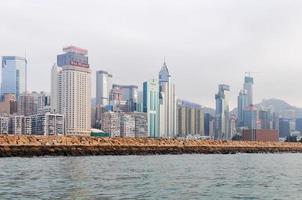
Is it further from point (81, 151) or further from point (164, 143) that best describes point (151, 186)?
point (164, 143)

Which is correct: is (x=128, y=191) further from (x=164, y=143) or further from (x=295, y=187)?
(x=164, y=143)

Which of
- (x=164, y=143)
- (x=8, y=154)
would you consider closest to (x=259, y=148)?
(x=164, y=143)

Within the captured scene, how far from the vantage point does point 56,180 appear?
3500 centimetres

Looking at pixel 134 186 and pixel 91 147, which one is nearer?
pixel 134 186

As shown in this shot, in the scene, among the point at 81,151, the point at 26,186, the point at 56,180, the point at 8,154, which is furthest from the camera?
the point at 81,151

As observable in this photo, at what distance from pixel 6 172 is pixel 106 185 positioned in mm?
12699

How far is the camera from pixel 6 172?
135ft

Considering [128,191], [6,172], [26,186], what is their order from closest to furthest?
[128,191]
[26,186]
[6,172]

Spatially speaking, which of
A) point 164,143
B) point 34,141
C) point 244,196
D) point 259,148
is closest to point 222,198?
point 244,196

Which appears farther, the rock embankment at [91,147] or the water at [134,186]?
the rock embankment at [91,147]

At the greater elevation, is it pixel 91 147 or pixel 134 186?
pixel 134 186

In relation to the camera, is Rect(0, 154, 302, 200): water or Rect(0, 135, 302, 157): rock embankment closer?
Rect(0, 154, 302, 200): water

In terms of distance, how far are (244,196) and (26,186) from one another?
13231mm

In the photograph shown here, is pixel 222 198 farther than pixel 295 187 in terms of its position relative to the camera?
No
